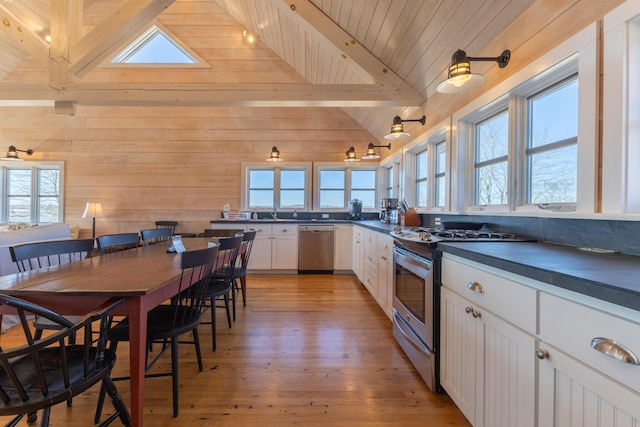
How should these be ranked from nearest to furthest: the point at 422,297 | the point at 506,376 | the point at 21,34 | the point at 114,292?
the point at 506,376 → the point at 114,292 → the point at 422,297 → the point at 21,34

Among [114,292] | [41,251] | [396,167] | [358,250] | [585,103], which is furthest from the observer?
[396,167]

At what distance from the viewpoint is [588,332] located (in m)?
0.75

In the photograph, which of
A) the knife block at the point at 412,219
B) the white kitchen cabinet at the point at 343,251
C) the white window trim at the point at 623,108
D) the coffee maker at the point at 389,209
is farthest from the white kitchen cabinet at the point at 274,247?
the white window trim at the point at 623,108

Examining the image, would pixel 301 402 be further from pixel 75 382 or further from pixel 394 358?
pixel 75 382

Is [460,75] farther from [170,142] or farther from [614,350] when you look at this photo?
[170,142]

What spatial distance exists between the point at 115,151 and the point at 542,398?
6.40 meters

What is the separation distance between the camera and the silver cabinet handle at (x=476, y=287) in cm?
120

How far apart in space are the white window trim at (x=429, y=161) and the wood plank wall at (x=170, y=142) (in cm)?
150

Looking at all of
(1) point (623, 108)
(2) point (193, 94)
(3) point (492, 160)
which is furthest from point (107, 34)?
(1) point (623, 108)

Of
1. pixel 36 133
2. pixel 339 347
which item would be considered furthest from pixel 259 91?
pixel 36 133

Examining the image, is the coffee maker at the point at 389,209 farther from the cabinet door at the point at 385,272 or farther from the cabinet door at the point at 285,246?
the cabinet door at the point at 285,246

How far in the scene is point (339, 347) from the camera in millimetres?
2166

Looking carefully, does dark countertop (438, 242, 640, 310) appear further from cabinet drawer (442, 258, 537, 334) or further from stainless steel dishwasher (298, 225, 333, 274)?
stainless steel dishwasher (298, 225, 333, 274)

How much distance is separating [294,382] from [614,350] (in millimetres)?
1564
